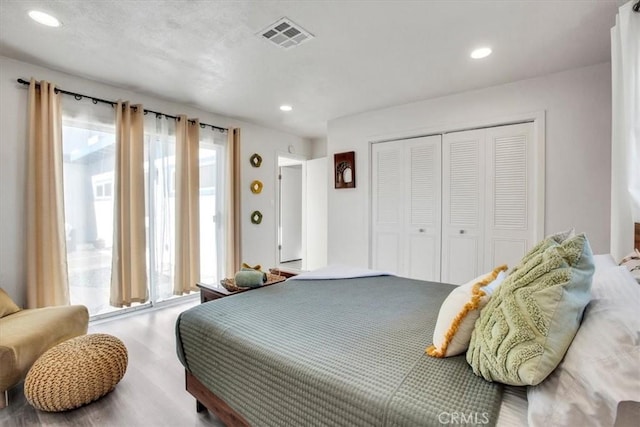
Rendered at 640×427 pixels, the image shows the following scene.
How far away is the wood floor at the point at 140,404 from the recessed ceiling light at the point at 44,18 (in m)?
2.44

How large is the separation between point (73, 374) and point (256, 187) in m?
3.17

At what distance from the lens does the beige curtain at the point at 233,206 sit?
4.14m

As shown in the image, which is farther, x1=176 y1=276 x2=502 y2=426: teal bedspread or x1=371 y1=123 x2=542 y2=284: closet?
x1=371 y1=123 x2=542 y2=284: closet

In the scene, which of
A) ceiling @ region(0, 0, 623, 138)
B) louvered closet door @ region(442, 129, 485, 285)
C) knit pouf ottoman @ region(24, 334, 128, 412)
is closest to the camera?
knit pouf ottoman @ region(24, 334, 128, 412)

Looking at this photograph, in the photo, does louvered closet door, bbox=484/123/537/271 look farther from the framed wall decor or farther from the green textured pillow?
the green textured pillow

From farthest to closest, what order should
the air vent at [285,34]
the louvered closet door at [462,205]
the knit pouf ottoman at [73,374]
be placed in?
the louvered closet door at [462,205] → the air vent at [285,34] → the knit pouf ottoman at [73,374]

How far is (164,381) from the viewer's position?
6.77 ft

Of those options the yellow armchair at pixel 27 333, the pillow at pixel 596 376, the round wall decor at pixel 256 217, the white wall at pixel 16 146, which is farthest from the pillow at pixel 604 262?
the white wall at pixel 16 146

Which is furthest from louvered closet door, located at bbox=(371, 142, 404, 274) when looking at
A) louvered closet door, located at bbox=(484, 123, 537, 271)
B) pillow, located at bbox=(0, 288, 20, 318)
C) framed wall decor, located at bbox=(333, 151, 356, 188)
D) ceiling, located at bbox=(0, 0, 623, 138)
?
pillow, located at bbox=(0, 288, 20, 318)

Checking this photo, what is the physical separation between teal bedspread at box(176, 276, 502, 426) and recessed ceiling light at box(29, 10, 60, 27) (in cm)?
215

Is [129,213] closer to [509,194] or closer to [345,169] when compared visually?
[345,169]

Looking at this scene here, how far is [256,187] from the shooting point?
15.0 ft

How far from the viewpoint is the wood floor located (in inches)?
65.7

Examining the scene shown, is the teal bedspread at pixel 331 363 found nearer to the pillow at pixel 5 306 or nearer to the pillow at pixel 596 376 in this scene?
the pillow at pixel 596 376
